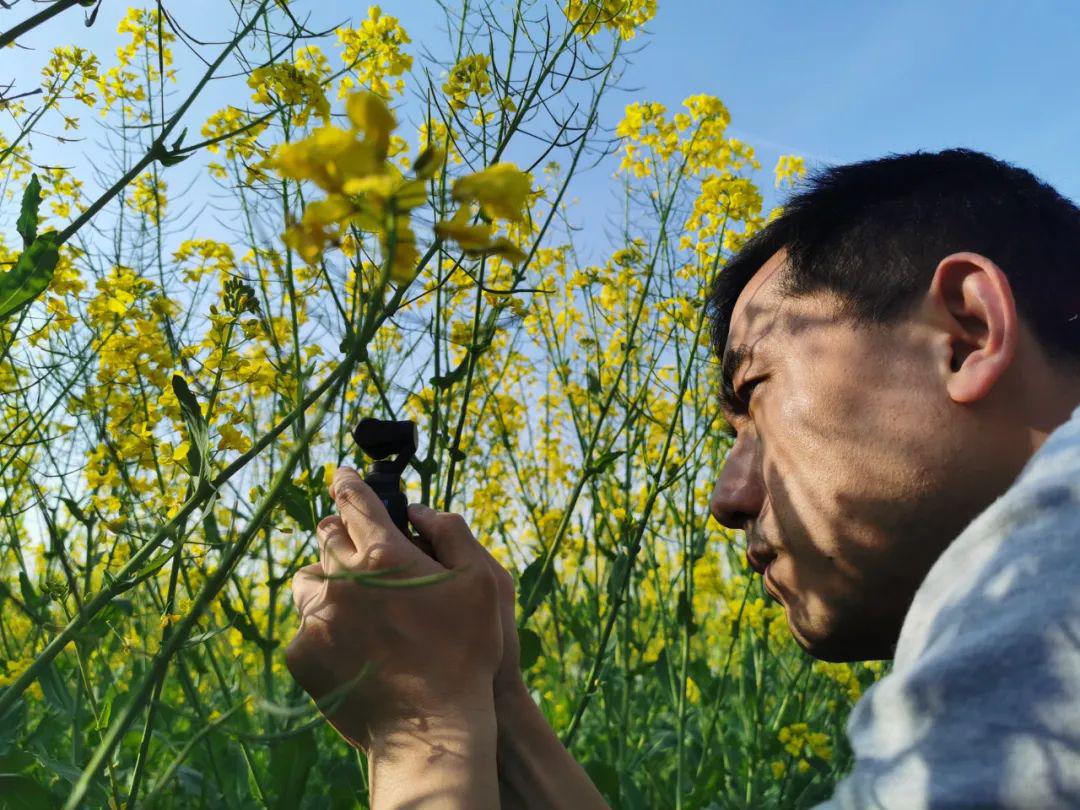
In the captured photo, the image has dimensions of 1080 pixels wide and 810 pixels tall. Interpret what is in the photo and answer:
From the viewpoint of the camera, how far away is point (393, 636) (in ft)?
2.91

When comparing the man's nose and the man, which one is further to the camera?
the man's nose

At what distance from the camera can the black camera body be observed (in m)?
0.97

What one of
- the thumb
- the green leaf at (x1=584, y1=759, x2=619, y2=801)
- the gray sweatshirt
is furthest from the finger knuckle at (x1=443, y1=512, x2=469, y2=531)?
the green leaf at (x1=584, y1=759, x2=619, y2=801)

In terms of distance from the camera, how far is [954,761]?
0.58 m

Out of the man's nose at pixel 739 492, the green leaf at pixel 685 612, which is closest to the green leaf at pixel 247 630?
the man's nose at pixel 739 492

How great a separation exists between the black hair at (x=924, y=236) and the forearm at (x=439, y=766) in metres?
0.57

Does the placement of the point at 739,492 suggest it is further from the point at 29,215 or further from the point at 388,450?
the point at 29,215

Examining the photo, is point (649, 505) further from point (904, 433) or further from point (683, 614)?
point (904, 433)

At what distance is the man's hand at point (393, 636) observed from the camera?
88 cm

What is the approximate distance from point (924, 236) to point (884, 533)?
361 mm

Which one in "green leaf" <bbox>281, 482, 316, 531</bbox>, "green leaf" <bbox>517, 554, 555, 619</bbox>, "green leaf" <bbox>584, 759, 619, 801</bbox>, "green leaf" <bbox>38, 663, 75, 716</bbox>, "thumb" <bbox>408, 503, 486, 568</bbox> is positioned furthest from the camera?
"green leaf" <bbox>584, 759, 619, 801</bbox>

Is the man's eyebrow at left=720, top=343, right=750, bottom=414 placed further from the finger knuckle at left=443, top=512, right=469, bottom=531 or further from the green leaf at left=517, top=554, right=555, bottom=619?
the green leaf at left=517, top=554, right=555, bottom=619

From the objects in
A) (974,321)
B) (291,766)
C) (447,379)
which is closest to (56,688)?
(291,766)

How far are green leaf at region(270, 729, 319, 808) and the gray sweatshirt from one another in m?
1.24
